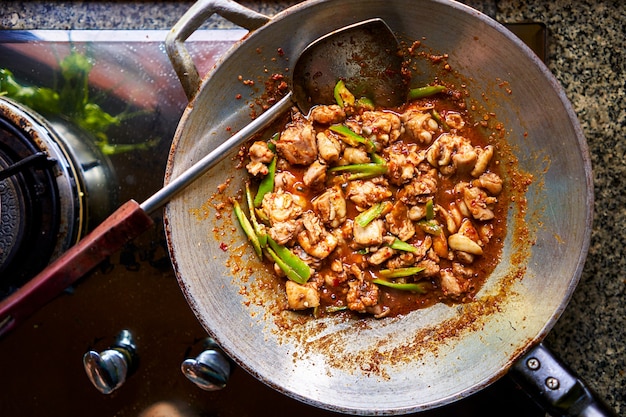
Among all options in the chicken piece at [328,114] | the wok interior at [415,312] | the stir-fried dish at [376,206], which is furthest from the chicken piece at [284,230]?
the chicken piece at [328,114]

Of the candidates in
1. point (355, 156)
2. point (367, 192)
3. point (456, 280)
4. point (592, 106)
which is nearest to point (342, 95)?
point (355, 156)

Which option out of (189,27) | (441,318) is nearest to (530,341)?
(441,318)

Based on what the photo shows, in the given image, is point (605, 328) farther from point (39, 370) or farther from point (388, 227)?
point (39, 370)

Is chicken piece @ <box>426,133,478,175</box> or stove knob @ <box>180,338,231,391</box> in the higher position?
chicken piece @ <box>426,133,478,175</box>

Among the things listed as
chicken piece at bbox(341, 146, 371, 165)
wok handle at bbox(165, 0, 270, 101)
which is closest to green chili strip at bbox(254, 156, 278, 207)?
chicken piece at bbox(341, 146, 371, 165)

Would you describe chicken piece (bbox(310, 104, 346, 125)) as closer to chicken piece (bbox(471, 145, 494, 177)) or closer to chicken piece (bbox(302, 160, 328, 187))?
chicken piece (bbox(302, 160, 328, 187))

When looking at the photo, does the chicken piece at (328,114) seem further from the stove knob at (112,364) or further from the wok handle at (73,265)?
the stove knob at (112,364)
